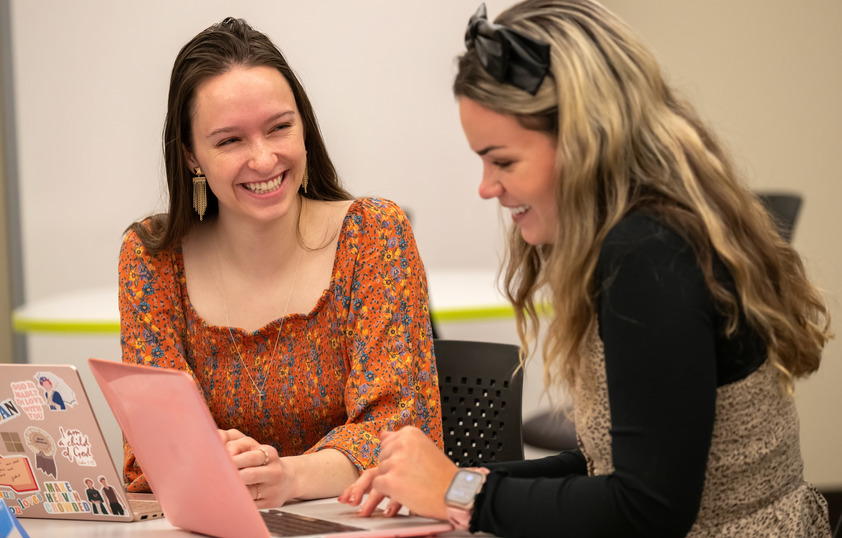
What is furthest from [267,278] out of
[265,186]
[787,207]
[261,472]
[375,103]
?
[375,103]

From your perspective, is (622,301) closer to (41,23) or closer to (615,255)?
(615,255)

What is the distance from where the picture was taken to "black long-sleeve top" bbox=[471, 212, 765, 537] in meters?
1.12

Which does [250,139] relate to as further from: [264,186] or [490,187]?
[490,187]

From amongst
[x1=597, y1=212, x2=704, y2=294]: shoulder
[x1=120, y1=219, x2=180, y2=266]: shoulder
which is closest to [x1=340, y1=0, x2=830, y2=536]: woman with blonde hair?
[x1=597, y1=212, x2=704, y2=294]: shoulder

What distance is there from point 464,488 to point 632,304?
0.33m

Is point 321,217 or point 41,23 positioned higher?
point 41,23

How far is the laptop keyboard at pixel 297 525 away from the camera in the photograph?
1.26 meters

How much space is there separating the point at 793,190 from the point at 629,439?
3179 mm

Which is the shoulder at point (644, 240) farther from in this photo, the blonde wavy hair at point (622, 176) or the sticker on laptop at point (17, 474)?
the sticker on laptop at point (17, 474)

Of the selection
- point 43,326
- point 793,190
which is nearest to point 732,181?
point 43,326

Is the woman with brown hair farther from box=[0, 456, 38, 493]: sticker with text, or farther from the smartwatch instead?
the smartwatch

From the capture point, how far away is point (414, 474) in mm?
1272

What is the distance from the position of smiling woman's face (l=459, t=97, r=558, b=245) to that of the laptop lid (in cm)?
64

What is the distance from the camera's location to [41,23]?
4039mm
